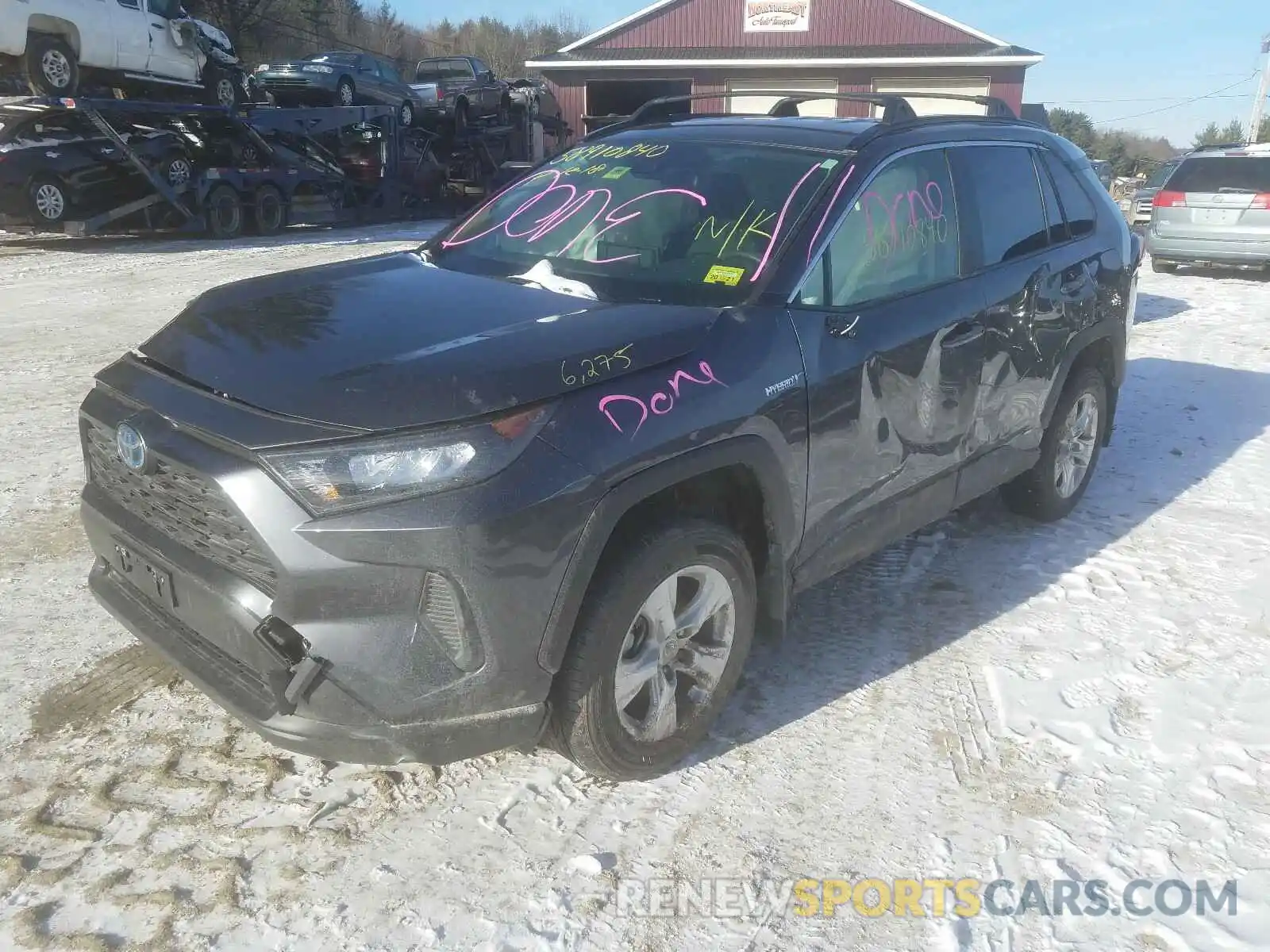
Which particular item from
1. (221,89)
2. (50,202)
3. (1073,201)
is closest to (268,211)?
(221,89)

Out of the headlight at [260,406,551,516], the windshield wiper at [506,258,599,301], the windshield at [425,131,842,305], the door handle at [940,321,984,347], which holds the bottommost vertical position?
the headlight at [260,406,551,516]

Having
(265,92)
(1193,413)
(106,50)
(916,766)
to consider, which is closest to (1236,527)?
(1193,413)

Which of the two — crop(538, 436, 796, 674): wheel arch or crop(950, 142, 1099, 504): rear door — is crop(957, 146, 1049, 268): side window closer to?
crop(950, 142, 1099, 504): rear door

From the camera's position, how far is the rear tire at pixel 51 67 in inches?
504

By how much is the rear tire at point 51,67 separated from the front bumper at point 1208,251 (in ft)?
45.9

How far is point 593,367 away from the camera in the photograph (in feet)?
8.72

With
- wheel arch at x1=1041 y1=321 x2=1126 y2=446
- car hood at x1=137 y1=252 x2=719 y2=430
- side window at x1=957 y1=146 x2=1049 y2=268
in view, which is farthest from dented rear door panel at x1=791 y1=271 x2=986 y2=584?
wheel arch at x1=1041 y1=321 x2=1126 y2=446

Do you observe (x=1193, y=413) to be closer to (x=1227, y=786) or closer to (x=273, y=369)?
(x=1227, y=786)

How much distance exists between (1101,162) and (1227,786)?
5219mm

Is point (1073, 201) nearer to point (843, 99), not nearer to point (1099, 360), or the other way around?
point (1099, 360)

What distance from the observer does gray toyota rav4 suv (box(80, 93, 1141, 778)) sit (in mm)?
2396

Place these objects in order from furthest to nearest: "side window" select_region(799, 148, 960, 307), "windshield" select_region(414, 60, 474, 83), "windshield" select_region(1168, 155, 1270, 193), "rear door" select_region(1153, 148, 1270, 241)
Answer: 1. "windshield" select_region(414, 60, 474, 83)
2. "windshield" select_region(1168, 155, 1270, 193)
3. "rear door" select_region(1153, 148, 1270, 241)
4. "side window" select_region(799, 148, 960, 307)

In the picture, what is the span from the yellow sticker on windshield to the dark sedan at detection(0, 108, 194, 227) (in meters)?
12.2

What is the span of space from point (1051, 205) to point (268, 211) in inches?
555
